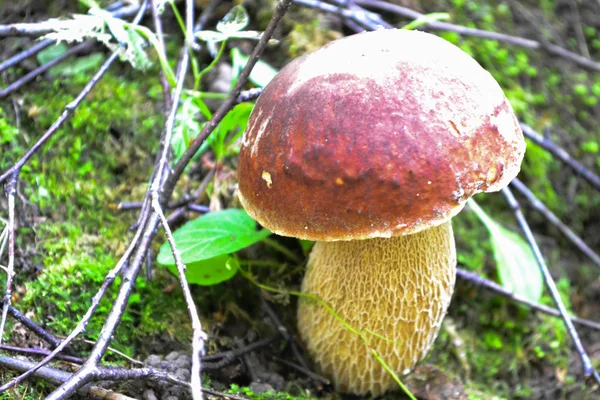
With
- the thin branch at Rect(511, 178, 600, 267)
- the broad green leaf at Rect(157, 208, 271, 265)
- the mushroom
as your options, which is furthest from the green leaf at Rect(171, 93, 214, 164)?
the thin branch at Rect(511, 178, 600, 267)

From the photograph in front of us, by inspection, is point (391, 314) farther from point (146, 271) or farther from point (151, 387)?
point (146, 271)

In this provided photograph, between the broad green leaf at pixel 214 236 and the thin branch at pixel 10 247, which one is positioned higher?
the thin branch at pixel 10 247

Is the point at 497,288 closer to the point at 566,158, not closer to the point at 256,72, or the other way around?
the point at 566,158

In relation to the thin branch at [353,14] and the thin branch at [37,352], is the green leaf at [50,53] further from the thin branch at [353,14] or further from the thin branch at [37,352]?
the thin branch at [37,352]

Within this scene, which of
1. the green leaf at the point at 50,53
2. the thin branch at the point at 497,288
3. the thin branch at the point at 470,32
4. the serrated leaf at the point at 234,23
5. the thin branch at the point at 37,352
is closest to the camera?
the thin branch at the point at 37,352

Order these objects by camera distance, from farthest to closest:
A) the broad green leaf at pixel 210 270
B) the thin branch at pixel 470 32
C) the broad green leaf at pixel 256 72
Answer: the thin branch at pixel 470 32, the broad green leaf at pixel 256 72, the broad green leaf at pixel 210 270

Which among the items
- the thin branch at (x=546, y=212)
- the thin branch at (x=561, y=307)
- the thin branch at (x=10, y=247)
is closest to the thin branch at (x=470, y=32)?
the thin branch at (x=546, y=212)

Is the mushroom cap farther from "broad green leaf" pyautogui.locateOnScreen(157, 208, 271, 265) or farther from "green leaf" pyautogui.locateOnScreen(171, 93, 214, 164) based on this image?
"green leaf" pyautogui.locateOnScreen(171, 93, 214, 164)
